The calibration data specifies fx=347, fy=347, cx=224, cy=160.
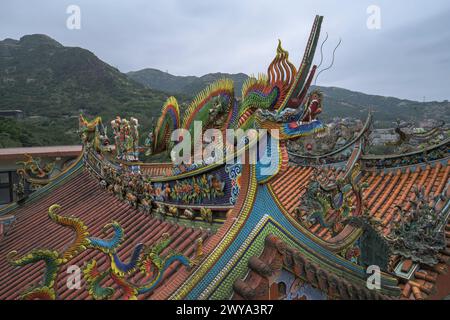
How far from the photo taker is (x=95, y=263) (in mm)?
2557

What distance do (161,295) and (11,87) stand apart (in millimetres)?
58827

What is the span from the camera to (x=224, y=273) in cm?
296

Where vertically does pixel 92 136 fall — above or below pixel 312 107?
below

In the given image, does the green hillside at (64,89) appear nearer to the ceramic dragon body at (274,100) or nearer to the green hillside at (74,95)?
the green hillside at (74,95)

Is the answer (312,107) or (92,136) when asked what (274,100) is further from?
(92,136)

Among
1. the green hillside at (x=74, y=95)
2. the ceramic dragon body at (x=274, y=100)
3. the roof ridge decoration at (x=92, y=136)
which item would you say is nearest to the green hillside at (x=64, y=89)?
the green hillside at (x=74, y=95)

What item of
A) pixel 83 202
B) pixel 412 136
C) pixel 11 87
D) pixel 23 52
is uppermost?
pixel 23 52

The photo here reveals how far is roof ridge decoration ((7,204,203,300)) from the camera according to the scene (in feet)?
8.23

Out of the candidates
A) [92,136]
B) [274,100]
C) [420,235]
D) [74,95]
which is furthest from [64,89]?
[420,235]

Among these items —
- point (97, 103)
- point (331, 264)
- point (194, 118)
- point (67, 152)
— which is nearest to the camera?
point (331, 264)

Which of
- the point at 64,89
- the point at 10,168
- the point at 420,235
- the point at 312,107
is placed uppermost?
the point at 64,89

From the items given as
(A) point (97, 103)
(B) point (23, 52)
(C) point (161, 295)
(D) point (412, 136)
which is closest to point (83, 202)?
(C) point (161, 295)

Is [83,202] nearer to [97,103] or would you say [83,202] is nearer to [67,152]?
[67,152]

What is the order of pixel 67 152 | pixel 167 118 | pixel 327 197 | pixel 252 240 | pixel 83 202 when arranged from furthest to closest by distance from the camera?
pixel 67 152 → pixel 83 202 → pixel 167 118 → pixel 327 197 → pixel 252 240
